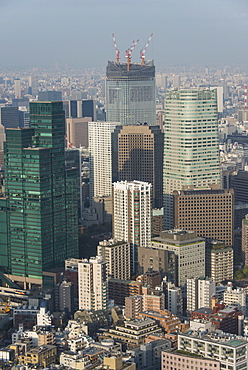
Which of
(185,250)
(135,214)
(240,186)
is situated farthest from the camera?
(240,186)

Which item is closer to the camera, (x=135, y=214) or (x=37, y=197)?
(x=37, y=197)

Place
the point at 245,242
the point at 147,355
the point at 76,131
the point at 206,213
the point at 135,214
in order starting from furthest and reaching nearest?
1. the point at 76,131
2. the point at 245,242
3. the point at 206,213
4. the point at 135,214
5. the point at 147,355

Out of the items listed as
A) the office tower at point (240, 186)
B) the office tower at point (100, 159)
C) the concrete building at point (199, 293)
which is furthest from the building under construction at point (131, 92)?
the concrete building at point (199, 293)

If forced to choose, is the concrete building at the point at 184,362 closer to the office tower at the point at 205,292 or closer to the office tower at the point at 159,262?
the office tower at the point at 205,292

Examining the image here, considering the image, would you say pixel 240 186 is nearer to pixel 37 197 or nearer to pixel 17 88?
pixel 37 197

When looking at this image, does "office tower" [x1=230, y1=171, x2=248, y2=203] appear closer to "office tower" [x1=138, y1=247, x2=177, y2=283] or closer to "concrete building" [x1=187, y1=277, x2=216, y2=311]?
"office tower" [x1=138, y1=247, x2=177, y2=283]

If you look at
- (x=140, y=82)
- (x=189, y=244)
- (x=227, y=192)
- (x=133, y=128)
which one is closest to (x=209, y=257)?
(x=189, y=244)

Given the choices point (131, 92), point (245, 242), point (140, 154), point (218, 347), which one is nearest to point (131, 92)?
point (131, 92)

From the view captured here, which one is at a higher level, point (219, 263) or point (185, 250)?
point (185, 250)
